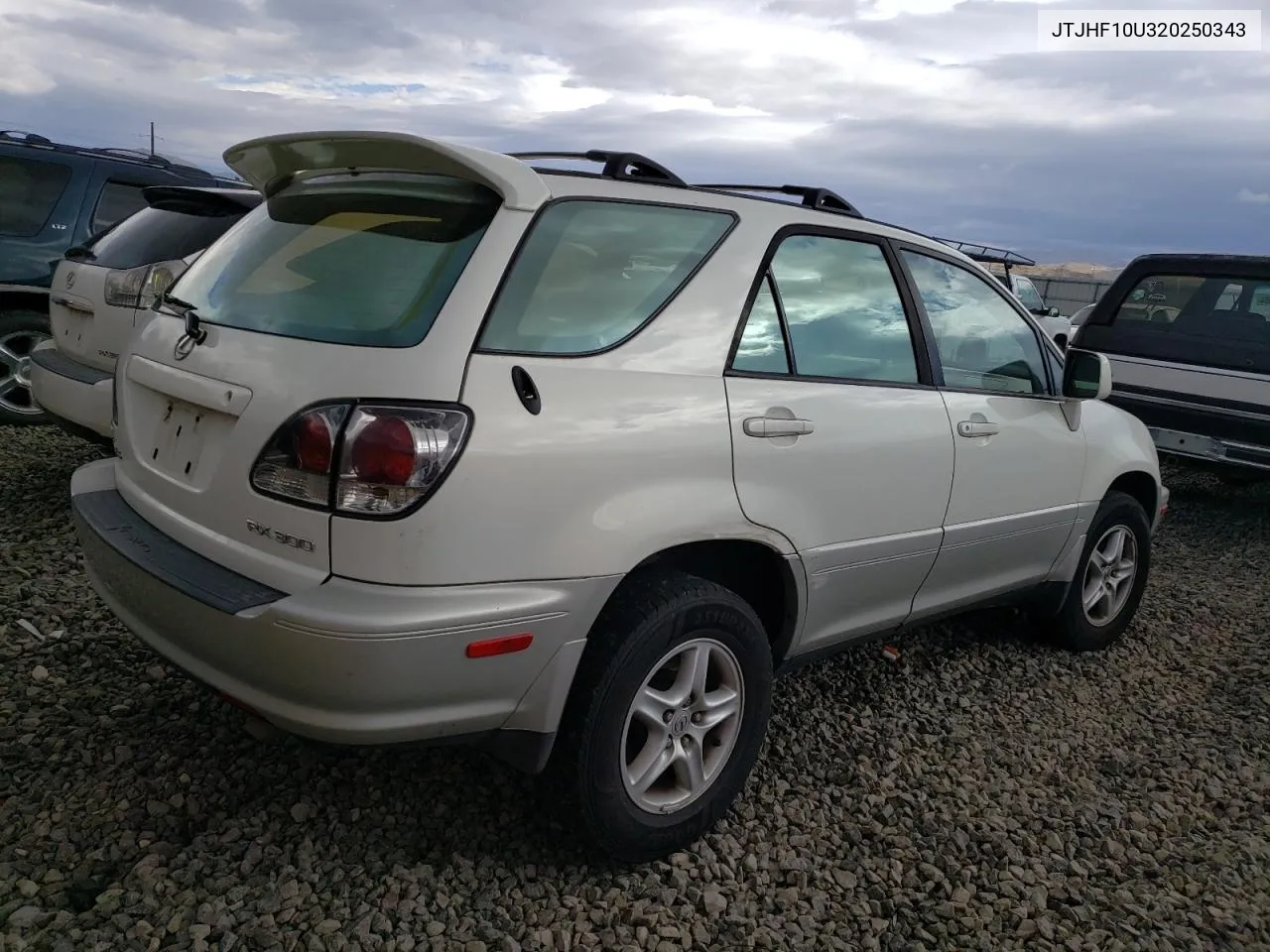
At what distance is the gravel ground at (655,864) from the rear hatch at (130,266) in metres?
1.45

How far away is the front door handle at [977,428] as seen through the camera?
3293 millimetres

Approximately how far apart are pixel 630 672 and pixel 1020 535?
198 centimetres

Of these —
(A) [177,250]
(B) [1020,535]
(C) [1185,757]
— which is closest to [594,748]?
(B) [1020,535]

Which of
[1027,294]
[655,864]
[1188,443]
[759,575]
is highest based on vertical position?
[759,575]

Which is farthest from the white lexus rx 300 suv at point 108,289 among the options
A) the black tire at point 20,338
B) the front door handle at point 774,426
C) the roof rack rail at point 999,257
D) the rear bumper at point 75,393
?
the roof rack rail at point 999,257

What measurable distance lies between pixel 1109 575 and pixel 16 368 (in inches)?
244

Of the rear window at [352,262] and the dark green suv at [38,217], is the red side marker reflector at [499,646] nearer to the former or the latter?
the rear window at [352,262]

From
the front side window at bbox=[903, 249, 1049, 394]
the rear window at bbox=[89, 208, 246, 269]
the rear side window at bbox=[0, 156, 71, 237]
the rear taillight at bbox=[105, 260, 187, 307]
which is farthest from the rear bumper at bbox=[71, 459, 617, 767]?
the rear side window at bbox=[0, 156, 71, 237]

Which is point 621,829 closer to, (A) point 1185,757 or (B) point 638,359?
(B) point 638,359

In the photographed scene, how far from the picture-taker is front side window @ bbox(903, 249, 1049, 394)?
339cm

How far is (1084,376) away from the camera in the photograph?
3.87 metres

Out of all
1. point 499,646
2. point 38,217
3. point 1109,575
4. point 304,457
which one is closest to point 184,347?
point 304,457

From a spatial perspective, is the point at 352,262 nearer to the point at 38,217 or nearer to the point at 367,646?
the point at 367,646

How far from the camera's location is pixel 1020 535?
369 centimetres
